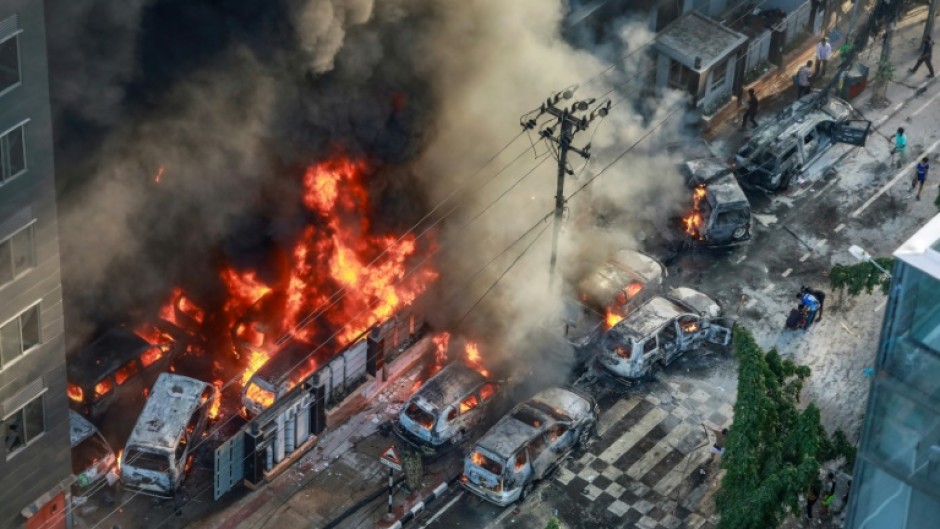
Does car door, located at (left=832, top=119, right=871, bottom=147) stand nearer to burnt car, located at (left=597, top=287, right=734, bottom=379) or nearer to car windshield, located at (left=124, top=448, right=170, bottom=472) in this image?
burnt car, located at (left=597, top=287, right=734, bottom=379)

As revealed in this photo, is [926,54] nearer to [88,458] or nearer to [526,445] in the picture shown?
[526,445]

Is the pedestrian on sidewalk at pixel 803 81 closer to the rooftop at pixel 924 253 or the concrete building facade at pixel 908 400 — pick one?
the concrete building facade at pixel 908 400

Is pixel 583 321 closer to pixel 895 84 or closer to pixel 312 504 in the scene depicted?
pixel 312 504

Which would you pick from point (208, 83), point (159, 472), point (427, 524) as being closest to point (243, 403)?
point (159, 472)

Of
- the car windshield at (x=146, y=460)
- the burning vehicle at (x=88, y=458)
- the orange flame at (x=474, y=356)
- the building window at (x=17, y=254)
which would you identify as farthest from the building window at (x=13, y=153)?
the orange flame at (x=474, y=356)

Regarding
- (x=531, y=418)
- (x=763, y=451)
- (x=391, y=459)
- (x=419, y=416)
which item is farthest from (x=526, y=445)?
(x=763, y=451)

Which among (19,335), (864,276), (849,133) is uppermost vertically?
(19,335)
